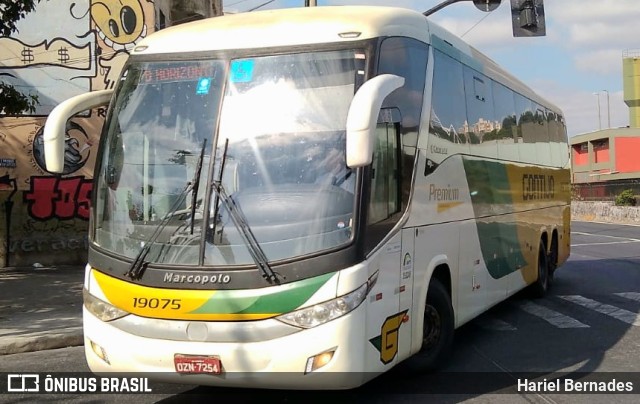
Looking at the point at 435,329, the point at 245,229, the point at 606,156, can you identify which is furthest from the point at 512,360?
the point at 606,156

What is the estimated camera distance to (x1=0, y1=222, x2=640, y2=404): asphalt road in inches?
232

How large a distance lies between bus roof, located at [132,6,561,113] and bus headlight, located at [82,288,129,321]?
2089 millimetres

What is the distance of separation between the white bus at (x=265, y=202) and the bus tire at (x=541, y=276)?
558 cm

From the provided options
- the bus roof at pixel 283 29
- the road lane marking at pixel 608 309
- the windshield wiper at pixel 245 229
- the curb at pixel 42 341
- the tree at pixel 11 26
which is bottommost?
the road lane marking at pixel 608 309

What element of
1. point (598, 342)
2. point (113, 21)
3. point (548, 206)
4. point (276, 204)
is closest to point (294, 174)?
point (276, 204)

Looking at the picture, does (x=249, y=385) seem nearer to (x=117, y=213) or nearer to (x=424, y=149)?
(x=117, y=213)

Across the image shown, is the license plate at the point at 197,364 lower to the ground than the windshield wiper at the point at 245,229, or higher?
lower

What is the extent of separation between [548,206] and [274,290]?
8319 millimetres

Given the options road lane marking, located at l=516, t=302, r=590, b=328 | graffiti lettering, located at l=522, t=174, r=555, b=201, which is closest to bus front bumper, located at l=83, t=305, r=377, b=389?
road lane marking, located at l=516, t=302, r=590, b=328

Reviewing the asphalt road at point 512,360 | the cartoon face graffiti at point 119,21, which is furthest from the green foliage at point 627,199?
the cartoon face graffiti at point 119,21

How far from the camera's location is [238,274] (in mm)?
4762

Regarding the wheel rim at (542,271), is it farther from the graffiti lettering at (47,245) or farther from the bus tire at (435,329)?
the graffiti lettering at (47,245)

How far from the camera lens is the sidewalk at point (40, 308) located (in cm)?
825

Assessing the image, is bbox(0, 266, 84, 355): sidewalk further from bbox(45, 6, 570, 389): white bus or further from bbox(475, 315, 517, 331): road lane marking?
bbox(475, 315, 517, 331): road lane marking
